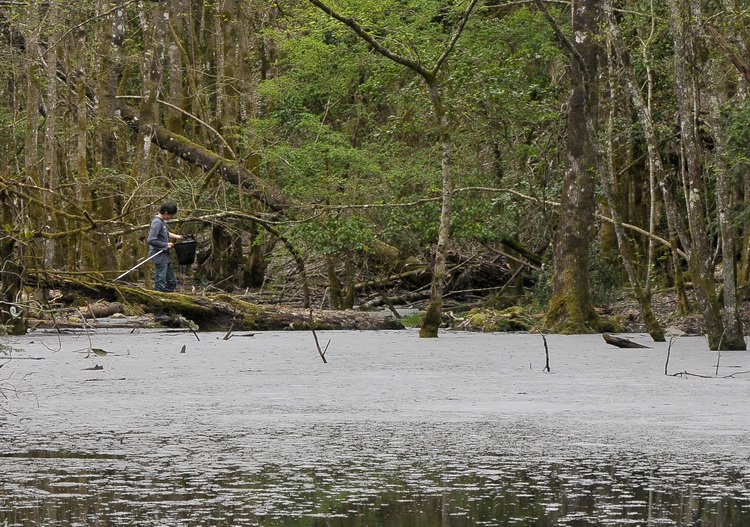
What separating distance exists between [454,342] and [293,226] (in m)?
6.66

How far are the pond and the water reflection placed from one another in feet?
0.04

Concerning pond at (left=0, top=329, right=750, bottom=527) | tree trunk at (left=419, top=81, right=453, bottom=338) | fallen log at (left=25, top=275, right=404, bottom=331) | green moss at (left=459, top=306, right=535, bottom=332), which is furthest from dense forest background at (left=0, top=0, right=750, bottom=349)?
pond at (left=0, top=329, right=750, bottom=527)

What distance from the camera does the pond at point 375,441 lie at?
413cm

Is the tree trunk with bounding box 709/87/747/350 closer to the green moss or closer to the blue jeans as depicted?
the green moss

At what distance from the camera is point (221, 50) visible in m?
26.4

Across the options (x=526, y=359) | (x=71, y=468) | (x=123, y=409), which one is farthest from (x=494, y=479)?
(x=526, y=359)

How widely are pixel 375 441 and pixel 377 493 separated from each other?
4.43 ft

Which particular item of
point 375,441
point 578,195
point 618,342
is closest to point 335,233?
point 578,195

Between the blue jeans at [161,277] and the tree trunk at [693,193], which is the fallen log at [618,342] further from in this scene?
the blue jeans at [161,277]

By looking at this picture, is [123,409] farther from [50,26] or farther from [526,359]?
[50,26]

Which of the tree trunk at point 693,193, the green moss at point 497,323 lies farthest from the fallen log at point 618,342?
the green moss at point 497,323

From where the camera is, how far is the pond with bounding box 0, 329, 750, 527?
4.13 meters

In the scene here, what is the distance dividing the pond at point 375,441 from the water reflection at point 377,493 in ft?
0.04

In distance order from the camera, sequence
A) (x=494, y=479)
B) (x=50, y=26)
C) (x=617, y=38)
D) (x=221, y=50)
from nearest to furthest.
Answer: (x=494, y=479) → (x=617, y=38) → (x=50, y=26) → (x=221, y=50)
